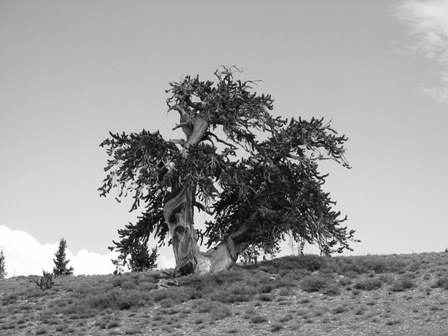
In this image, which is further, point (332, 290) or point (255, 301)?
point (332, 290)

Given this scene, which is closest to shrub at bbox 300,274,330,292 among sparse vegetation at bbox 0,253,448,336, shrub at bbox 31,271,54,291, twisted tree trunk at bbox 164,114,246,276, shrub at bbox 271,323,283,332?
sparse vegetation at bbox 0,253,448,336

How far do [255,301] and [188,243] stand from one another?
770 centimetres

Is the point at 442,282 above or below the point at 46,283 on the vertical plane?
below

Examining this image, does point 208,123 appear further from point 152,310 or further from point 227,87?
point 152,310

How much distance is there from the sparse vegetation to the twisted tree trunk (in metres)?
1.09

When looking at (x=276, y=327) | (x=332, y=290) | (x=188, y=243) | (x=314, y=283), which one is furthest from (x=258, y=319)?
(x=188, y=243)

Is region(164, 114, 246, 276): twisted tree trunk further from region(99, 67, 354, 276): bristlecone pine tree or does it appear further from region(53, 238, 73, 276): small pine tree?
region(53, 238, 73, 276): small pine tree

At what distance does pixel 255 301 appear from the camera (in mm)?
26953

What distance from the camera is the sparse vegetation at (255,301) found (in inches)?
898

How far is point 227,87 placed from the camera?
36250 mm

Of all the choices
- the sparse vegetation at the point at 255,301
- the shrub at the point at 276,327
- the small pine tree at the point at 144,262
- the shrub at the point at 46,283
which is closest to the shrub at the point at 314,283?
the sparse vegetation at the point at 255,301

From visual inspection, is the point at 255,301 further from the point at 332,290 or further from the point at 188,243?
the point at 188,243

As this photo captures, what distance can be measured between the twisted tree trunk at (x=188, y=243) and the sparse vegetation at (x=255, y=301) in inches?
42.8

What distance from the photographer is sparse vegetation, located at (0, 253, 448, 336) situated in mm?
22812
